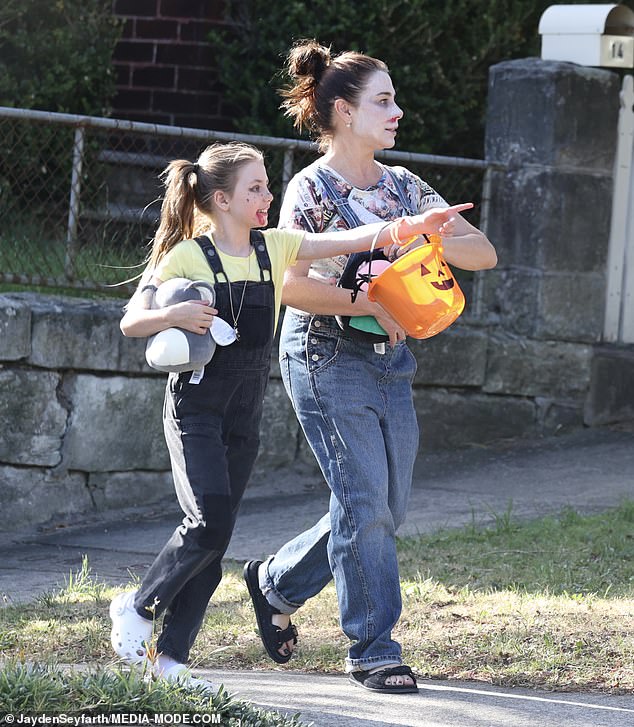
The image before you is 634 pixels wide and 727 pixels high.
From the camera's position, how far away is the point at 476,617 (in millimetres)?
4359

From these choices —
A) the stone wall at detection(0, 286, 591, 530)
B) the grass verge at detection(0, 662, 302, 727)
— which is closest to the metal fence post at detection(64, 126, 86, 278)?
the stone wall at detection(0, 286, 591, 530)

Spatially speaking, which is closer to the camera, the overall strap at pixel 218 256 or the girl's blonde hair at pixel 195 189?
the overall strap at pixel 218 256

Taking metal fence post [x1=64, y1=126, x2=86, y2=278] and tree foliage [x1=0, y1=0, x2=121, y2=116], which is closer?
metal fence post [x1=64, y1=126, x2=86, y2=278]

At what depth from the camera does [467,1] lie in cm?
830

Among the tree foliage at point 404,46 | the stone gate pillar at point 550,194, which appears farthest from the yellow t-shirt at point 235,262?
the tree foliage at point 404,46

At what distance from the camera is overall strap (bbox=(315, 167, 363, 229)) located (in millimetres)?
3848

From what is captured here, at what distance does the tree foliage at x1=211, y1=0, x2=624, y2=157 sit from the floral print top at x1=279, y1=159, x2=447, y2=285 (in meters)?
4.29

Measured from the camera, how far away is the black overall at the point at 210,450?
11.5 ft

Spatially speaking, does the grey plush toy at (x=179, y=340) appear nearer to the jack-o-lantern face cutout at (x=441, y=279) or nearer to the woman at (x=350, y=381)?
the woman at (x=350, y=381)

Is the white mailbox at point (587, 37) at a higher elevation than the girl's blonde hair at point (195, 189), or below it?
higher

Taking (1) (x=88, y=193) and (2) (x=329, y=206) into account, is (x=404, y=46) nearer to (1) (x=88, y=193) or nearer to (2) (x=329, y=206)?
(1) (x=88, y=193)

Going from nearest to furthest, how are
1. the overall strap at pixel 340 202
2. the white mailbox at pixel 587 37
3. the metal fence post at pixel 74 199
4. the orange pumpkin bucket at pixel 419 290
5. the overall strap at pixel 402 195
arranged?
the orange pumpkin bucket at pixel 419 290
the overall strap at pixel 340 202
the overall strap at pixel 402 195
the metal fence post at pixel 74 199
the white mailbox at pixel 587 37

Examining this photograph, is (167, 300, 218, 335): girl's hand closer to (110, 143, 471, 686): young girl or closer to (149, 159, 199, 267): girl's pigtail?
(110, 143, 471, 686): young girl

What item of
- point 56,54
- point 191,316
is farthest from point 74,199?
point 191,316
